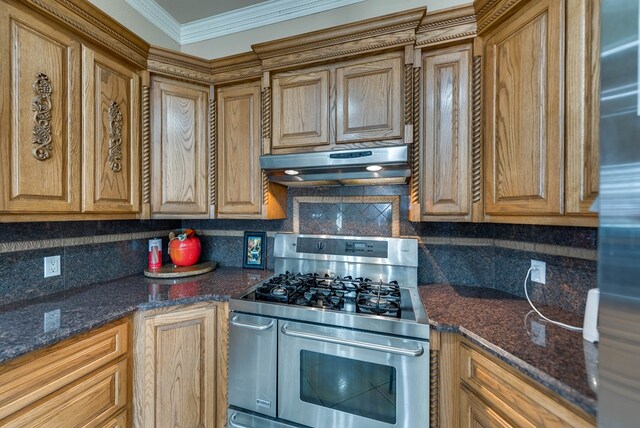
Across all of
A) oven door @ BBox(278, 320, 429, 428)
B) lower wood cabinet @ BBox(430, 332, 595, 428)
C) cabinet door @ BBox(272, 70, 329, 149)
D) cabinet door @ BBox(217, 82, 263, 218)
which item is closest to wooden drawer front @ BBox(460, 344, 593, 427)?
lower wood cabinet @ BBox(430, 332, 595, 428)

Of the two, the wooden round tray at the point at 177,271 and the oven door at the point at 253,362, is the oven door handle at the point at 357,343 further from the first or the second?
the wooden round tray at the point at 177,271

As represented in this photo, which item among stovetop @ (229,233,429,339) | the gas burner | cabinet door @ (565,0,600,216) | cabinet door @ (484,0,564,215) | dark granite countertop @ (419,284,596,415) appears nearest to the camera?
dark granite countertop @ (419,284,596,415)

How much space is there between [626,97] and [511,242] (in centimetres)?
109

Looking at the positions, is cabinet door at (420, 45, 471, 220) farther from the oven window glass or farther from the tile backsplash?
the oven window glass

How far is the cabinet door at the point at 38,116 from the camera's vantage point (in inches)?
43.5

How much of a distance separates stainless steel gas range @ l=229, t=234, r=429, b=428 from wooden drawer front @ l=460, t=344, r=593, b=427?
164 millimetres

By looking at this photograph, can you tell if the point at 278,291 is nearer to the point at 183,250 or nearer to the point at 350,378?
the point at 350,378

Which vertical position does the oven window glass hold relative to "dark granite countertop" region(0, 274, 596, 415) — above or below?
below

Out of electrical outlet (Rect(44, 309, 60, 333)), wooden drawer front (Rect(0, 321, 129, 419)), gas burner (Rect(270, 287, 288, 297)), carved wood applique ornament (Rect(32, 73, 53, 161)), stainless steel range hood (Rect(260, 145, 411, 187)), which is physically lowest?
wooden drawer front (Rect(0, 321, 129, 419))

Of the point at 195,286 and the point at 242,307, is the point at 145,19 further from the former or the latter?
the point at 242,307

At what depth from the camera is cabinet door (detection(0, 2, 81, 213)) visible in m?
1.10

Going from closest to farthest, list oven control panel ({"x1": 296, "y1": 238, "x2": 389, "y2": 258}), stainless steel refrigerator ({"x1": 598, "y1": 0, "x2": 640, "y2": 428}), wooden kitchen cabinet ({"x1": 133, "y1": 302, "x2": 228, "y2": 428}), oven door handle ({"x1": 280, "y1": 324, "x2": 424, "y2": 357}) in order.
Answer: stainless steel refrigerator ({"x1": 598, "y1": 0, "x2": 640, "y2": 428}) < oven door handle ({"x1": 280, "y1": 324, "x2": 424, "y2": 357}) < wooden kitchen cabinet ({"x1": 133, "y1": 302, "x2": 228, "y2": 428}) < oven control panel ({"x1": 296, "y1": 238, "x2": 389, "y2": 258})

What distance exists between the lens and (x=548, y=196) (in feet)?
3.42

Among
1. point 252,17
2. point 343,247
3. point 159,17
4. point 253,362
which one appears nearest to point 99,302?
point 253,362
